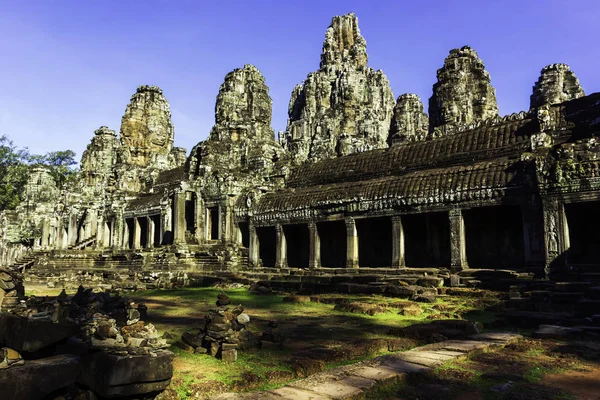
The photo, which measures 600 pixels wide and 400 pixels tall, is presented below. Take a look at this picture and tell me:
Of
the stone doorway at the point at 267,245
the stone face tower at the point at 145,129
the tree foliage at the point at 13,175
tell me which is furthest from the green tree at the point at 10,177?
the stone doorway at the point at 267,245

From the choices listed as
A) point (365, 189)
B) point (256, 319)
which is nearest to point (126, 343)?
point (256, 319)

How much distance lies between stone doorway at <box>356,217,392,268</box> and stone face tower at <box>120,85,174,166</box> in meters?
28.9

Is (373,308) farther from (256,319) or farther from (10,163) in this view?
(10,163)

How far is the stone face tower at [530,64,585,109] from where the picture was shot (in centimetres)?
2881

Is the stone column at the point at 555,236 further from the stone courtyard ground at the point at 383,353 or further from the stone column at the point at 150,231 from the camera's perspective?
the stone column at the point at 150,231

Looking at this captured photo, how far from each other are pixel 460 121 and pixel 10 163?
190 feet

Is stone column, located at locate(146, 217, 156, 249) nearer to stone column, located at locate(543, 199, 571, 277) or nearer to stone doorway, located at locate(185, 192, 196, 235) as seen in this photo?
stone doorway, located at locate(185, 192, 196, 235)

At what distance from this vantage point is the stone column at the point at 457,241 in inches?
628

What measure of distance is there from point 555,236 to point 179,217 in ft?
68.2

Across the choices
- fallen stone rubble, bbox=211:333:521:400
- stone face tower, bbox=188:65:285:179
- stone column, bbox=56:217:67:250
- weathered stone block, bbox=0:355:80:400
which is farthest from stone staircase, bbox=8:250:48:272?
fallen stone rubble, bbox=211:333:521:400

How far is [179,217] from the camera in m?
27.4

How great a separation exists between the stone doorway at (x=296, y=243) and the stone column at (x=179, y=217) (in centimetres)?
651

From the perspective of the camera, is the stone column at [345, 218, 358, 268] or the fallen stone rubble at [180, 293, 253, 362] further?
the stone column at [345, 218, 358, 268]

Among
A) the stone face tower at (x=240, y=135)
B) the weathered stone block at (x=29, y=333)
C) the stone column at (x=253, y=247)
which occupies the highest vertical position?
the stone face tower at (x=240, y=135)
